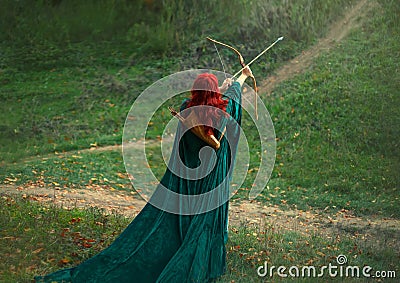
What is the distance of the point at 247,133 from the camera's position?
42.5ft

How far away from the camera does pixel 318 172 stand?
1092 cm

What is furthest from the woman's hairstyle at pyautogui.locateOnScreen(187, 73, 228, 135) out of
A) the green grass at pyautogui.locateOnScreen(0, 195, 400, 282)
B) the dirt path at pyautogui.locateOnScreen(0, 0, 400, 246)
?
the dirt path at pyautogui.locateOnScreen(0, 0, 400, 246)

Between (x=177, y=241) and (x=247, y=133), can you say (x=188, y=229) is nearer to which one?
(x=177, y=241)

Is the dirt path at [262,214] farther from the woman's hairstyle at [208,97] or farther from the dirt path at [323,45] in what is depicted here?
the dirt path at [323,45]

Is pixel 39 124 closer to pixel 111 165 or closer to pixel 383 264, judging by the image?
→ pixel 111 165

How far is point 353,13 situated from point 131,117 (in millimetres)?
6547

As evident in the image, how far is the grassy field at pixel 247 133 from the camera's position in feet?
21.8

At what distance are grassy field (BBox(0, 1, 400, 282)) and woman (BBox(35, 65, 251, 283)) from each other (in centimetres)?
44

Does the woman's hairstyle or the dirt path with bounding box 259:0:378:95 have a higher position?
the dirt path with bounding box 259:0:378:95

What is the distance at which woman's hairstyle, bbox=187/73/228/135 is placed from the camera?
5316 millimetres

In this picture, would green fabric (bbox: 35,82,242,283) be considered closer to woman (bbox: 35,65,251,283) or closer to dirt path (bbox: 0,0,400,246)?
woman (bbox: 35,65,251,283)

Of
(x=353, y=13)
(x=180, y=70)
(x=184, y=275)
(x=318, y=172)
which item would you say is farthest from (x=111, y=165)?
(x=353, y=13)

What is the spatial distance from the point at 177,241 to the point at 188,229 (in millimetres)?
174

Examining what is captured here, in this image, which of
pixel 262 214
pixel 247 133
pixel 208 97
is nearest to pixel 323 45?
pixel 247 133
